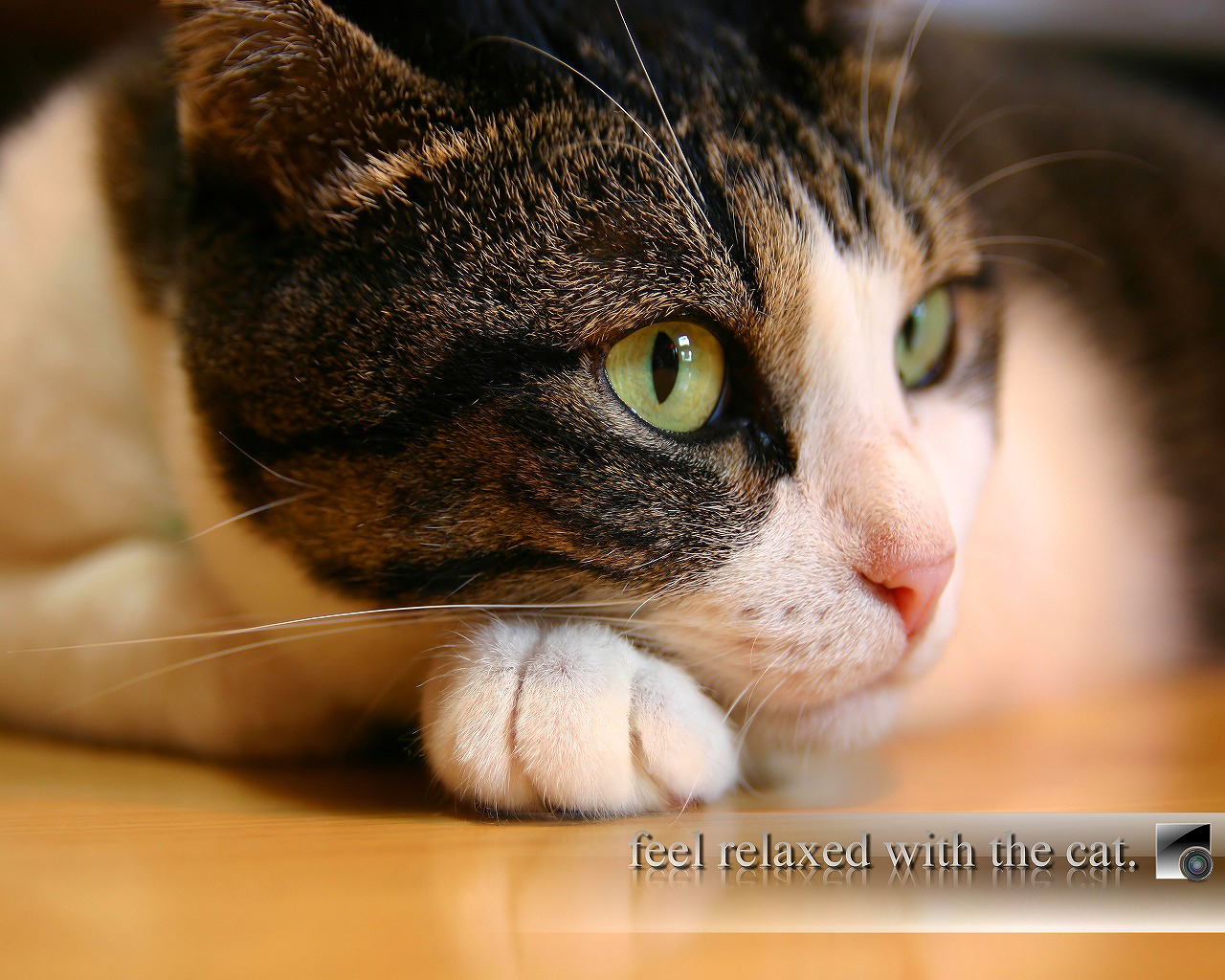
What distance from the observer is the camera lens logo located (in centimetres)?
64

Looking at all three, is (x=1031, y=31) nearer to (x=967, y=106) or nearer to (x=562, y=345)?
(x=967, y=106)

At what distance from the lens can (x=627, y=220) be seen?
755mm

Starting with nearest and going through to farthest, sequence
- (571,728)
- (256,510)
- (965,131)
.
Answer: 1. (571,728)
2. (256,510)
3. (965,131)

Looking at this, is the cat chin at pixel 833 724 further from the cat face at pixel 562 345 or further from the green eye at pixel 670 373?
the green eye at pixel 670 373

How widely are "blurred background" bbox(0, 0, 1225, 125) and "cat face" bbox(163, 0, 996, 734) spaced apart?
2.16 feet

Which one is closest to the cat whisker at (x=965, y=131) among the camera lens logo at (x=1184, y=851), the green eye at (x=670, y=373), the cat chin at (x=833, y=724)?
the green eye at (x=670, y=373)

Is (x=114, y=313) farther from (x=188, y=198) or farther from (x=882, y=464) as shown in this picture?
(x=882, y=464)

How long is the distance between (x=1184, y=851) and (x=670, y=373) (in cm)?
48

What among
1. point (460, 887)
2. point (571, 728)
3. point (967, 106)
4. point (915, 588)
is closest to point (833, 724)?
point (915, 588)

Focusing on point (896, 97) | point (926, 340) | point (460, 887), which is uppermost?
point (896, 97)

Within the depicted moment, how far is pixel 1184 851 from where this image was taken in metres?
0.65

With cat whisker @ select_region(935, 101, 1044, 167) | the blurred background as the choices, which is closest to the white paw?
cat whisker @ select_region(935, 101, 1044, 167)

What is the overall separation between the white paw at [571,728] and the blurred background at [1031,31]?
993 millimetres

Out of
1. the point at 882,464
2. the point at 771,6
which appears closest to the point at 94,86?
the point at 771,6
